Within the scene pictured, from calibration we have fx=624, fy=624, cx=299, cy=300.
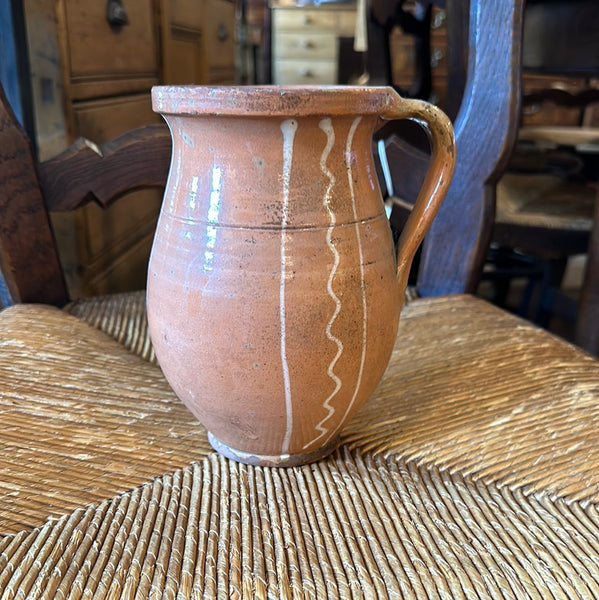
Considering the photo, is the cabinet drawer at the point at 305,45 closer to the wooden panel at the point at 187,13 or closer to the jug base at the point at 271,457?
the wooden panel at the point at 187,13

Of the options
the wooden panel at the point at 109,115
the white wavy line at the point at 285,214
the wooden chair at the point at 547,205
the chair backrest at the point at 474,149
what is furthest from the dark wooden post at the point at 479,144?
the wooden panel at the point at 109,115

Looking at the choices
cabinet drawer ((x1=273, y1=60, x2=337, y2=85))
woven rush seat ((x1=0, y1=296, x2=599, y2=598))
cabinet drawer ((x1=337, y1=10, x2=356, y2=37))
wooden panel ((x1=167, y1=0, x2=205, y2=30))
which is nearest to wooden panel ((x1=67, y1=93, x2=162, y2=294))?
wooden panel ((x1=167, y1=0, x2=205, y2=30))

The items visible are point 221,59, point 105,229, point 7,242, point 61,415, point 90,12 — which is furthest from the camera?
point 221,59

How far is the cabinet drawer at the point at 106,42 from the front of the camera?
1.01 meters

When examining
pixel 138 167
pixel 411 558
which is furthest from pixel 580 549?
pixel 138 167

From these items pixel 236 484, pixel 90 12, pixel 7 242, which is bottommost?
pixel 236 484

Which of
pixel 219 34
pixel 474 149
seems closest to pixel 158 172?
pixel 474 149

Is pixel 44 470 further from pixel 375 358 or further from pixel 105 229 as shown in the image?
pixel 105 229

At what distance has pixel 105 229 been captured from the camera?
4.09 ft

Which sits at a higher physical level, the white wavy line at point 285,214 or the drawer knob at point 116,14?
the drawer knob at point 116,14

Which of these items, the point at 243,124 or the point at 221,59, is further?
the point at 221,59

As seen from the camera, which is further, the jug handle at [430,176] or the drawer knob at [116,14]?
the drawer knob at [116,14]

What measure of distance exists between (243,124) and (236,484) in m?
0.24

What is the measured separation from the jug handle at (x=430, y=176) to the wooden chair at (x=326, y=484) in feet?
0.47
